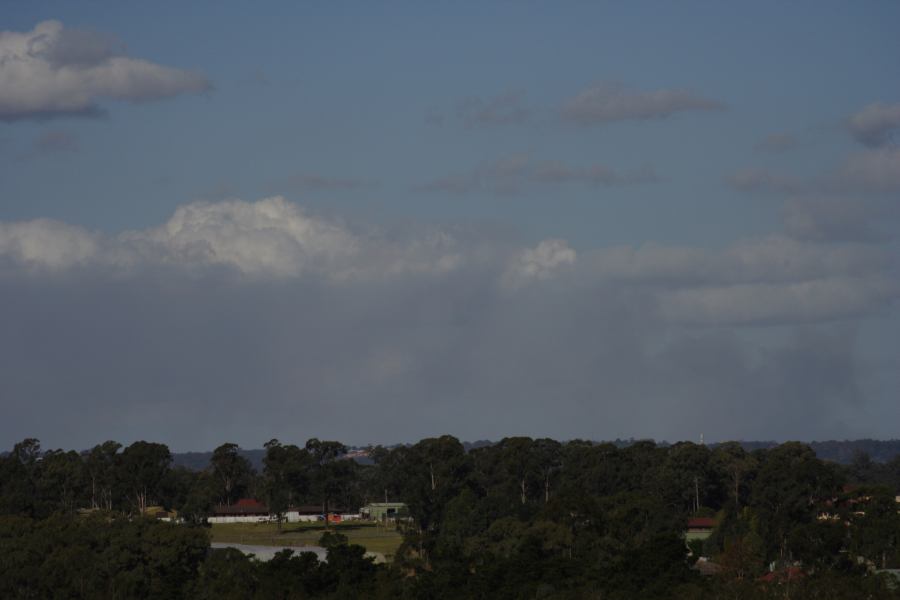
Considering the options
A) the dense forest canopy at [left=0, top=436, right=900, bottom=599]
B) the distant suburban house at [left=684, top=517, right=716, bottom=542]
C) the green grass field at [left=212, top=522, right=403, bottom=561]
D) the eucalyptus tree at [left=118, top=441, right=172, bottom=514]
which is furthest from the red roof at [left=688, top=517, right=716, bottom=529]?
the eucalyptus tree at [left=118, top=441, right=172, bottom=514]

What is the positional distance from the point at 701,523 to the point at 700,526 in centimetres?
156

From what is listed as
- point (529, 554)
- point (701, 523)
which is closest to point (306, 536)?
point (701, 523)

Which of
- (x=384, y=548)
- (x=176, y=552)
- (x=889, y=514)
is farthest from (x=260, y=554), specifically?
(x=889, y=514)

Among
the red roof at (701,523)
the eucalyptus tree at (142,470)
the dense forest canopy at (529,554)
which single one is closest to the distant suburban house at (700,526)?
the red roof at (701,523)

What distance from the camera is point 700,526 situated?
165 metres

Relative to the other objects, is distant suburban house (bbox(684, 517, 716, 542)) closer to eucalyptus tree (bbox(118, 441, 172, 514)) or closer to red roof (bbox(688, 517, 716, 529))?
red roof (bbox(688, 517, 716, 529))

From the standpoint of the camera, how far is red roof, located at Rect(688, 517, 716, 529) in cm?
16462

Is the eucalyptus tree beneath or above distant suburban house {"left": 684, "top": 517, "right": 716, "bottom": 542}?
above

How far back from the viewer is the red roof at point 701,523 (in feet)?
540

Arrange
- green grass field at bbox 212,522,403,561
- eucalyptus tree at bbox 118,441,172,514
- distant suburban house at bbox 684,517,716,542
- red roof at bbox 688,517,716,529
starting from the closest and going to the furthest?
distant suburban house at bbox 684,517,716,542, green grass field at bbox 212,522,403,561, red roof at bbox 688,517,716,529, eucalyptus tree at bbox 118,441,172,514

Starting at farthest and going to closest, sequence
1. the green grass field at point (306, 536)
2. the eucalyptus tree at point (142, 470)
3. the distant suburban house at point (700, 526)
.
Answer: the eucalyptus tree at point (142, 470), the green grass field at point (306, 536), the distant suburban house at point (700, 526)

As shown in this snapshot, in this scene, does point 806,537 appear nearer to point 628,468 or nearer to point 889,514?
point 889,514

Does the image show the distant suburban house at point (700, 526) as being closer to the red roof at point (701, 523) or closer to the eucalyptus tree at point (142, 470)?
the red roof at point (701, 523)

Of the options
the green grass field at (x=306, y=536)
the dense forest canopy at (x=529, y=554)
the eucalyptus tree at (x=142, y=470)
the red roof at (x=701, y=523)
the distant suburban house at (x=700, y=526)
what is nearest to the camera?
the dense forest canopy at (x=529, y=554)
